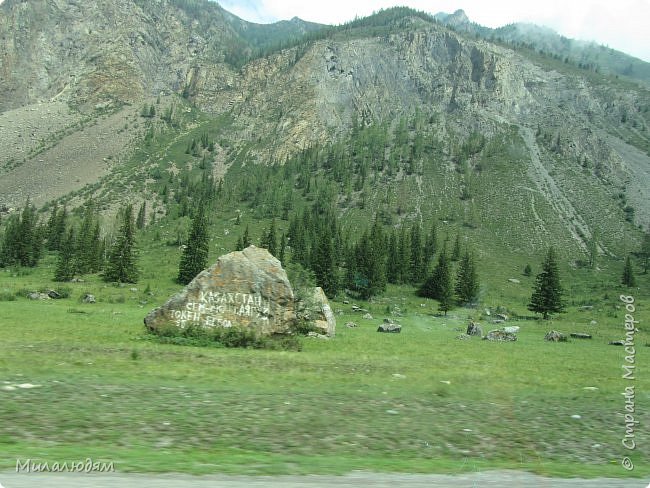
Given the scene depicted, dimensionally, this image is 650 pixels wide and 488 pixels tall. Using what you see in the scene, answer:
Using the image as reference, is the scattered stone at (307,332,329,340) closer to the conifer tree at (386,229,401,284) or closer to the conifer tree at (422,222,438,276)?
the conifer tree at (386,229,401,284)

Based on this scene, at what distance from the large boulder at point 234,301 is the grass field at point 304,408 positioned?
212 cm

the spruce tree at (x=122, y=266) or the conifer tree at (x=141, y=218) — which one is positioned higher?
the conifer tree at (x=141, y=218)

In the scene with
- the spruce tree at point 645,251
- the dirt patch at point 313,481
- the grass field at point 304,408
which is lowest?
the grass field at point 304,408

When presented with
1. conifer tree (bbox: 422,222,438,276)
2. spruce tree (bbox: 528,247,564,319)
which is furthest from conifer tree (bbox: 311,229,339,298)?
spruce tree (bbox: 528,247,564,319)

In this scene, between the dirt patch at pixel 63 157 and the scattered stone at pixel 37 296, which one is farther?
the dirt patch at pixel 63 157

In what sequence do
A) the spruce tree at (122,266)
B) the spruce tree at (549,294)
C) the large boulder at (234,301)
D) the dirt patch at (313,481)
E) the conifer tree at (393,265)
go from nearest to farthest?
the dirt patch at (313,481), the large boulder at (234,301), the spruce tree at (549,294), the spruce tree at (122,266), the conifer tree at (393,265)

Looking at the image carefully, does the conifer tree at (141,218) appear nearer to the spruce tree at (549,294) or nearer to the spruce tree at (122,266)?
the spruce tree at (122,266)

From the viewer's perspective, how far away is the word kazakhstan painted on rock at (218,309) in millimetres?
24969

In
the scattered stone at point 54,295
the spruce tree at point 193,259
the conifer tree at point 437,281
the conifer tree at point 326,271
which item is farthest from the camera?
the conifer tree at point 437,281

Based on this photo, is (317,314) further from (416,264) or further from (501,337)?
(416,264)

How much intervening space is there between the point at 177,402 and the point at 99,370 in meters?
4.99

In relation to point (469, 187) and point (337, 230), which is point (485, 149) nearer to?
point (469, 187)

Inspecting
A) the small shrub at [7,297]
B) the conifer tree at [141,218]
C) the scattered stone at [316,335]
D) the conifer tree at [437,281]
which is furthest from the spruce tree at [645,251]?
the conifer tree at [141,218]

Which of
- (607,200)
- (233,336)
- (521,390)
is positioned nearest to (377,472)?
(521,390)
